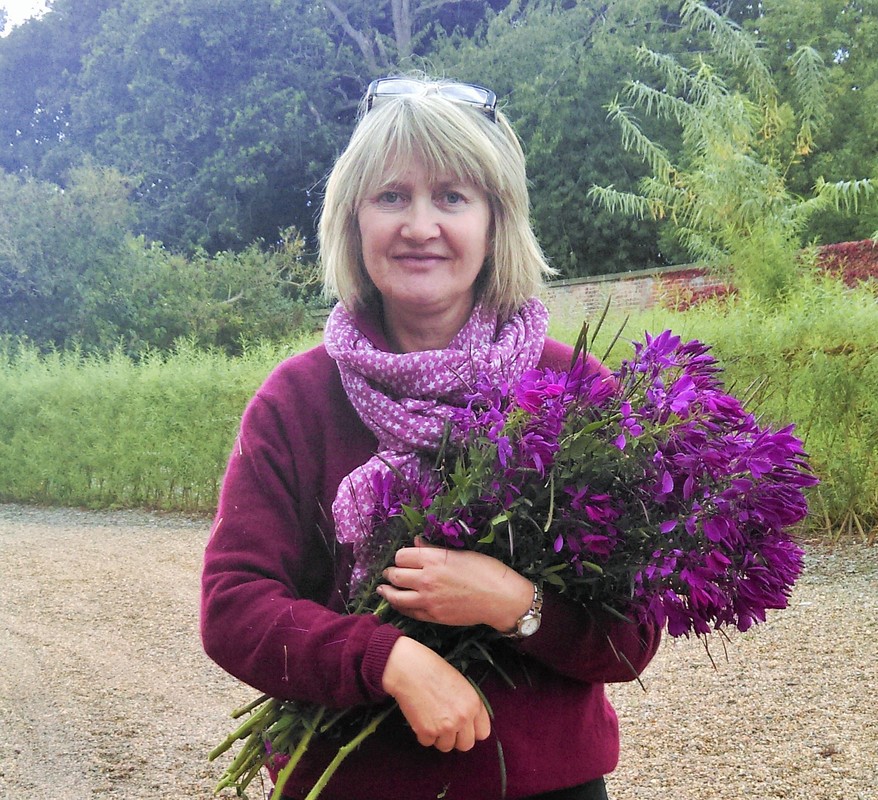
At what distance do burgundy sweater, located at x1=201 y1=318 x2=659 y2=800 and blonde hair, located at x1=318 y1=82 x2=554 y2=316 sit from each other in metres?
0.21

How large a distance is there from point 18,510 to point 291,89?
538 inches

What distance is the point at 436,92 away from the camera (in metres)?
1.40

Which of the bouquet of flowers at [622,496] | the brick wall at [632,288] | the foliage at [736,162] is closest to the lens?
the bouquet of flowers at [622,496]

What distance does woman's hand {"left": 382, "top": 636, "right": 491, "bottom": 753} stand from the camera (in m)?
1.14

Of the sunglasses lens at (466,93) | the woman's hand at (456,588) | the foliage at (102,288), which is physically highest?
the sunglasses lens at (466,93)

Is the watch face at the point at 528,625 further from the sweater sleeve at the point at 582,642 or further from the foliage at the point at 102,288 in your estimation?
the foliage at the point at 102,288

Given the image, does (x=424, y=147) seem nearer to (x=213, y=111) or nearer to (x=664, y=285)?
(x=664, y=285)

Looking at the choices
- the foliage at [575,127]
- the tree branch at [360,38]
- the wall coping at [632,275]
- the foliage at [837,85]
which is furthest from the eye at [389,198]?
the tree branch at [360,38]

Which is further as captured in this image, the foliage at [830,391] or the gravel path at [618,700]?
the foliage at [830,391]

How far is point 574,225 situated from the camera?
1819 centimetres

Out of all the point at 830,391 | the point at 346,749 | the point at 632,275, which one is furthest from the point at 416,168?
the point at 632,275

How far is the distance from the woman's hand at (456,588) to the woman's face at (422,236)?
1.21 feet

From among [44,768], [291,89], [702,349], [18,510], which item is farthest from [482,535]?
[291,89]

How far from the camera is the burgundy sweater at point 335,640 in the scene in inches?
46.7
